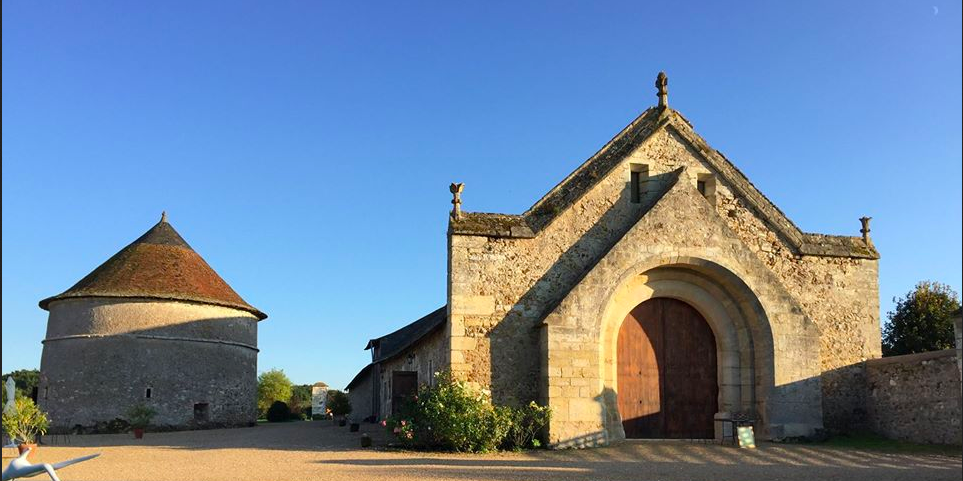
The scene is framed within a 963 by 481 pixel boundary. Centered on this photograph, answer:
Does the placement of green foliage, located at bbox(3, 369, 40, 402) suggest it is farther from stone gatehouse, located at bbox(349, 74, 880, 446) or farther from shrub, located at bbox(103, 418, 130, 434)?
stone gatehouse, located at bbox(349, 74, 880, 446)

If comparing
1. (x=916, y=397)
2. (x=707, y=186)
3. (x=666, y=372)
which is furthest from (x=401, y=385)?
(x=916, y=397)

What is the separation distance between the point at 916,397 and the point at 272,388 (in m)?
45.3

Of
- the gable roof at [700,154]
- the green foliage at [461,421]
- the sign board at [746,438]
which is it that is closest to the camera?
the green foliage at [461,421]

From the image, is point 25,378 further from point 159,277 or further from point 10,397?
point 10,397

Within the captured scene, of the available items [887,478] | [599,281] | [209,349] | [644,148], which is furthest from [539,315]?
[209,349]

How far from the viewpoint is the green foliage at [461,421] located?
44.2 ft

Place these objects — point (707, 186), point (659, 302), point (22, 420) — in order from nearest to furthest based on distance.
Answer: point (659, 302) → point (22, 420) → point (707, 186)

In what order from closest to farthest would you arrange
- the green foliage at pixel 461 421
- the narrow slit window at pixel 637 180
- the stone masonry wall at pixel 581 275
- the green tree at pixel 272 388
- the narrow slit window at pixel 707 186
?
the green foliage at pixel 461 421
the stone masonry wall at pixel 581 275
the narrow slit window at pixel 637 180
the narrow slit window at pixel 707 186
the green tree at pixel 272 388

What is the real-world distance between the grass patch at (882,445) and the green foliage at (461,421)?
576 centimetres

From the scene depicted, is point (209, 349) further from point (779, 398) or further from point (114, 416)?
point (779, 398)

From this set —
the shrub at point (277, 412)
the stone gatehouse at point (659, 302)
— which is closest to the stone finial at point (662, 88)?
the stone gatehouse at point (659, 302)

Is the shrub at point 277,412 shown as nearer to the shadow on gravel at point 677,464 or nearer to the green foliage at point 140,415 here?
the green foliage at point 140,415

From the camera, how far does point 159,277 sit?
2741 cm

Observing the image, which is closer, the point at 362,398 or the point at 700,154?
the point at 700,154
